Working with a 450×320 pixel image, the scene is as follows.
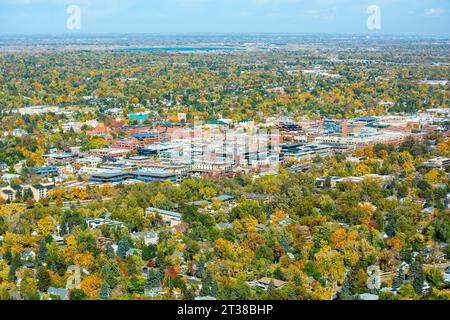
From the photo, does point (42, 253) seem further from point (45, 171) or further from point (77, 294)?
point (45, 171)

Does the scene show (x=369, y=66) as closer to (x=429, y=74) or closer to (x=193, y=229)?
(x=429, y=74)

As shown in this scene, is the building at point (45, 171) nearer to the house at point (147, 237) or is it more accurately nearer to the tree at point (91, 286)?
the house at point (147, 237)

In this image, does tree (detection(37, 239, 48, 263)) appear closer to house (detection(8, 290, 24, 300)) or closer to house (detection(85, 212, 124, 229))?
house (detection(8, 290, 24, 300))

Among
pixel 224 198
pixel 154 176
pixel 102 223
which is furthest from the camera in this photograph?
pixel 154 176

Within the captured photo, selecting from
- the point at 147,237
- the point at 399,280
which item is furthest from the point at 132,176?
the point at 399,280

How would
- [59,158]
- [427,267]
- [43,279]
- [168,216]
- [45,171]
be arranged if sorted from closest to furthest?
[43,279]
[427,267]
[168,216]
[45,171]
[59,158]

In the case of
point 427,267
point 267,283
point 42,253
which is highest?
point 42,253

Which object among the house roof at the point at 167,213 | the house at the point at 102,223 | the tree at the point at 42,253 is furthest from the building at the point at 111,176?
the tree at the point at 42,253
